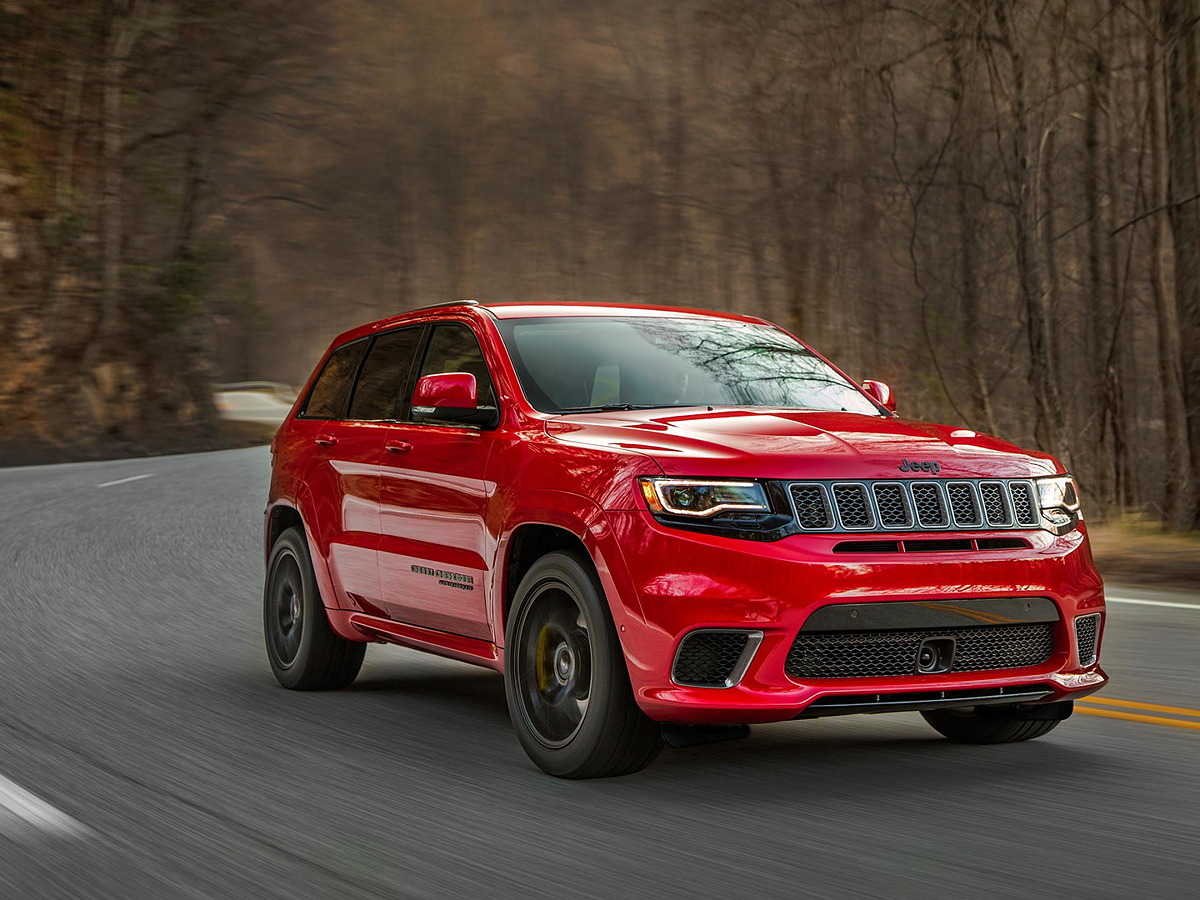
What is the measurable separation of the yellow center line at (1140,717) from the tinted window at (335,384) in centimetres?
383

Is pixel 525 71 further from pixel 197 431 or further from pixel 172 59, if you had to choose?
pixel 197 431

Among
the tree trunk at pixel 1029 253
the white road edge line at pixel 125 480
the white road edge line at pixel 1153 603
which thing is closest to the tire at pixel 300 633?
the white road edge line at pixel 1153 603

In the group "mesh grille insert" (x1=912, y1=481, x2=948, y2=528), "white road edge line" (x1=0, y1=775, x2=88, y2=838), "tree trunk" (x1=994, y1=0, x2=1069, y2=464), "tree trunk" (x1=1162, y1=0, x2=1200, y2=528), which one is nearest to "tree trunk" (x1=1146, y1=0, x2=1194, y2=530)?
"tree trunk" (x1=1162, y1=0, x2=1200, y2=528)

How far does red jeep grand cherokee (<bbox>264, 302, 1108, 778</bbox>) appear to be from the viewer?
5324 mm

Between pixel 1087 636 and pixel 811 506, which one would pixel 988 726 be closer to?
pixel 1087 636

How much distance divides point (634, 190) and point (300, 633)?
50.6 meters

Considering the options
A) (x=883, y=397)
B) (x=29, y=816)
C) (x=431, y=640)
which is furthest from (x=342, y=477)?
(x=29, y=816)

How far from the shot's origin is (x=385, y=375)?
7.82 m

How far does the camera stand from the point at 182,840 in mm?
4996

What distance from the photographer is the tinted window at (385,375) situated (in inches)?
299

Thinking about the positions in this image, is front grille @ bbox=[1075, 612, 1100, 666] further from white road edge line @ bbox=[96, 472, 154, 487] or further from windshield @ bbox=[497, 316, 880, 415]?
white road edge line @ bbox=[96, 472, 154, 487]

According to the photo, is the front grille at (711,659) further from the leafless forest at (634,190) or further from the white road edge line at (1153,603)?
the leafless forest at (634,190)

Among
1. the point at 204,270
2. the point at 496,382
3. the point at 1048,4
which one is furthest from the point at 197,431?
the point at 496,382

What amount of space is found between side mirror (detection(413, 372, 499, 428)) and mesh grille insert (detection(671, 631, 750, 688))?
1.54 m
